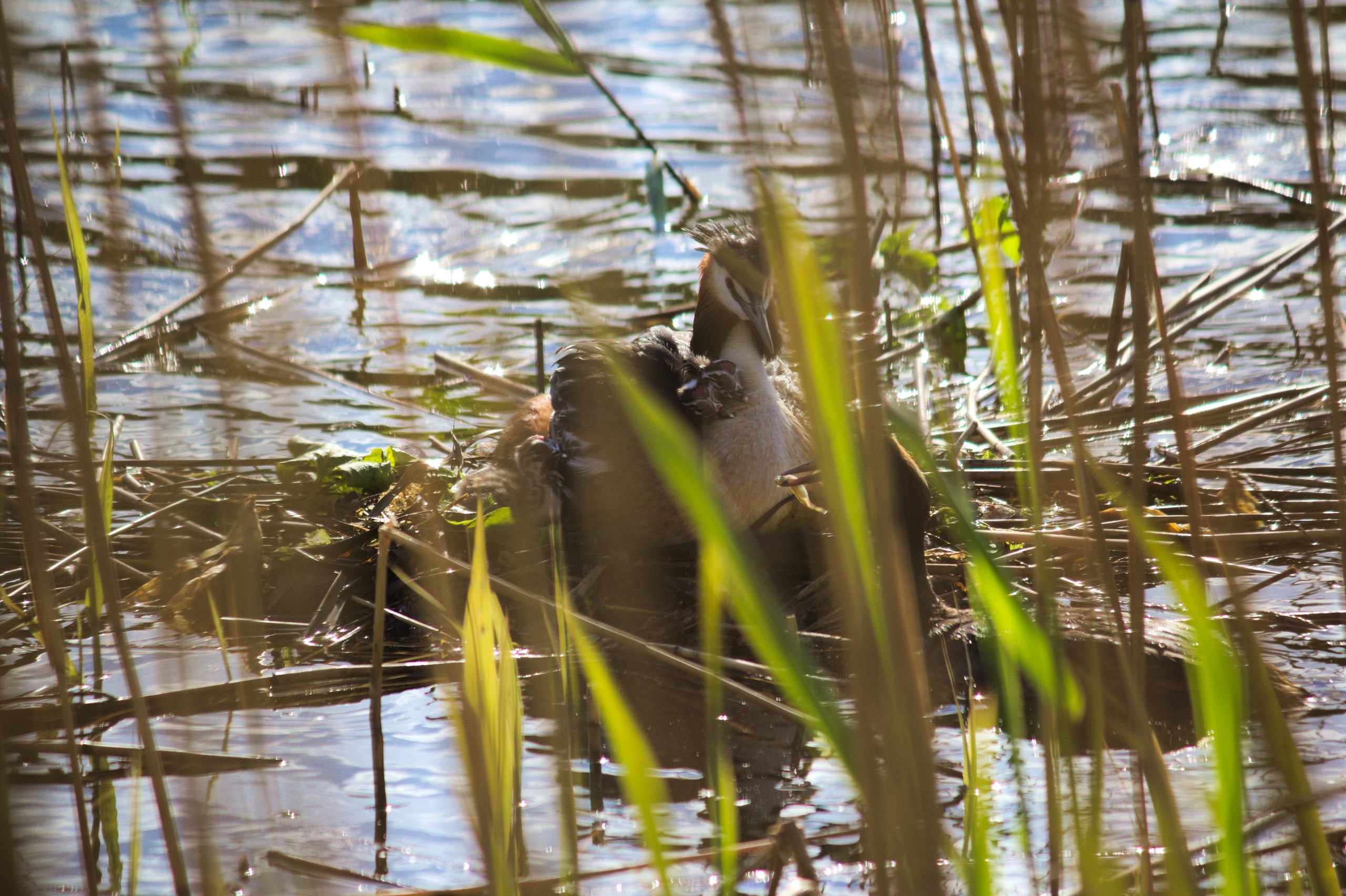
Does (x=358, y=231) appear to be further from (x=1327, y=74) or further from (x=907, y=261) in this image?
(x=1327, y=74)

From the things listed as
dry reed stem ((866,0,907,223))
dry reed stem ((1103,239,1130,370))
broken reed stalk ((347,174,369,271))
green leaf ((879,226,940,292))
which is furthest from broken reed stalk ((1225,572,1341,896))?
broken reed stalk ((347,174,369,271))

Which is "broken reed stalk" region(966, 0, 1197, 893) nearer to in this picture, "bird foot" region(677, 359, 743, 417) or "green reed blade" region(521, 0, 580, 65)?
"green reed blade" region(521, 0, 580, 65)

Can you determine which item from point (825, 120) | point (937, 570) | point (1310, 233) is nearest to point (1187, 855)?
point (825, 120)

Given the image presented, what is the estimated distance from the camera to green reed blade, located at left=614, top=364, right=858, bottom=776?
1163mm

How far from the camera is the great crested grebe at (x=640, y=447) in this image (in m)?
4.04

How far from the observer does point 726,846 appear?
1562 millimetres

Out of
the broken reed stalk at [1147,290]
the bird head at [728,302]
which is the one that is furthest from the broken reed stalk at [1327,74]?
the bird head at [728,302]

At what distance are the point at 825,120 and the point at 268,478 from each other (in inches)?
142

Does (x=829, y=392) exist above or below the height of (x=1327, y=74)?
below

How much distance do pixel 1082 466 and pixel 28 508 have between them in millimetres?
1362

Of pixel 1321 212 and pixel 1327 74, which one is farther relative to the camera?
pixel 1327 74

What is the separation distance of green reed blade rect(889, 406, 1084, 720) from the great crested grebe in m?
2.23

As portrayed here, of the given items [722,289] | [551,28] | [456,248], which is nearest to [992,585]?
[551,28]

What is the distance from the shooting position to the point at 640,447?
4.07 metres
